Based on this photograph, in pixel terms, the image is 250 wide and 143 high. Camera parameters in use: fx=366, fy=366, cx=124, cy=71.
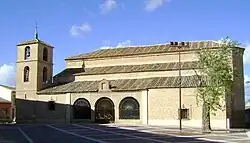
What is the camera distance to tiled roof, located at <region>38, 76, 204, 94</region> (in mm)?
43094

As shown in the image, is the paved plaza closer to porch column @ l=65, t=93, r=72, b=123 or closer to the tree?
the tree

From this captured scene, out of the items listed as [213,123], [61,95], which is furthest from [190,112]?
[61,95]

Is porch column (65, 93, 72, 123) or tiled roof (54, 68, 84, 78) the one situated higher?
tiled roof (54, 68, 84, 78)

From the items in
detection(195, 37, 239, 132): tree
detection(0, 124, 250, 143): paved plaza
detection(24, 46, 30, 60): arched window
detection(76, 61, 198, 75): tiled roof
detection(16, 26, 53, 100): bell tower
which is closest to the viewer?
detection(0, 124, 250, 143): paved plaza

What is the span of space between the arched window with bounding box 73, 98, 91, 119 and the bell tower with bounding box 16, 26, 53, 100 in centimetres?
707

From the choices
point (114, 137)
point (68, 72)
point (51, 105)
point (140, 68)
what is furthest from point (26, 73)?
point (114, 137)

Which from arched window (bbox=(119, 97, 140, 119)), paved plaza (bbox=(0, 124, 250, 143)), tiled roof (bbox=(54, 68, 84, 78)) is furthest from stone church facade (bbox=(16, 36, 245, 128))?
paved plaza (bbox=(0, 124, 250, 143))

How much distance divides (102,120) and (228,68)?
18080 millimetres

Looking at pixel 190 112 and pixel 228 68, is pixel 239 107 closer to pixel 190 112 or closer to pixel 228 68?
pixel 190 112

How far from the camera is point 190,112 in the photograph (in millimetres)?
41531

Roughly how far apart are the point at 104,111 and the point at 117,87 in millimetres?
3571

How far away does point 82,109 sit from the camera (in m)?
47.2

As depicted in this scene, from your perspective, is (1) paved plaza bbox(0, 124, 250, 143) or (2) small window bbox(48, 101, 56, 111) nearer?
(1) paved plaza bbox(0, 124, 250, 143)

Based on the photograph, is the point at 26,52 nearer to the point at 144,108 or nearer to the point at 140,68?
the point at 140,68
